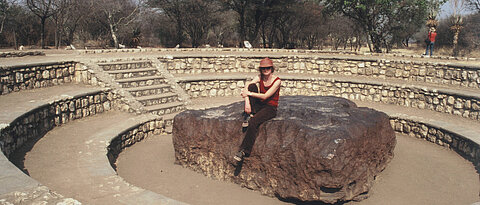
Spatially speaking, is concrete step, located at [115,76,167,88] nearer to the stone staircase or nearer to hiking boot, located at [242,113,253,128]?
the stone staircase

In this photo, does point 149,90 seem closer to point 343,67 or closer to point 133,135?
point 133,135

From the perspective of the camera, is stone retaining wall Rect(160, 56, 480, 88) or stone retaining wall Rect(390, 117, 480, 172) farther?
stone retaining wall Rect(160, 56, 480, 88)

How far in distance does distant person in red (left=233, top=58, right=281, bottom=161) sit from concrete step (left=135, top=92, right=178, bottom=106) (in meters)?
4.70

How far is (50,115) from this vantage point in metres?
7.71

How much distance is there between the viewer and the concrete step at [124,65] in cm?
1079

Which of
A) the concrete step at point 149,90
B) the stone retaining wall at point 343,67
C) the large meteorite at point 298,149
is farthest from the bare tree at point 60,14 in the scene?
the large meteorite at point 298,149

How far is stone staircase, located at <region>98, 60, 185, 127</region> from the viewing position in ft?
32.7

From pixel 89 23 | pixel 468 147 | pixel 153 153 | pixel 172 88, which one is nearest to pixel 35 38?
pixel 89 23

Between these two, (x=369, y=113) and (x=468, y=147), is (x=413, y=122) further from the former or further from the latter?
(x=369, y=113)

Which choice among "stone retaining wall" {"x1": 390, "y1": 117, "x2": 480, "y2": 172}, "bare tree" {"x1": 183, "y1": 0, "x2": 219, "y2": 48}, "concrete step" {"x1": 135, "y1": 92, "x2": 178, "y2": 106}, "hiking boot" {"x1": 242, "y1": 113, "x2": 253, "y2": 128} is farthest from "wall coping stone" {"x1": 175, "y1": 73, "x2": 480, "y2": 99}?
"bare tree" {"x1": 183, "y1": 0, "x2": 219, "y2": 48}

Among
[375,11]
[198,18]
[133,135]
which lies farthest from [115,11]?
[133,135]

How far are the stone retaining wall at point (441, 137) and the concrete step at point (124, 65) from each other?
738cm

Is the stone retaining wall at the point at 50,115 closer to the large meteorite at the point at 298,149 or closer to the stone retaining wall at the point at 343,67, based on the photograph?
the large meteorite at the point at 298,149

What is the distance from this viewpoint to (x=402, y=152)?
8008 mm
